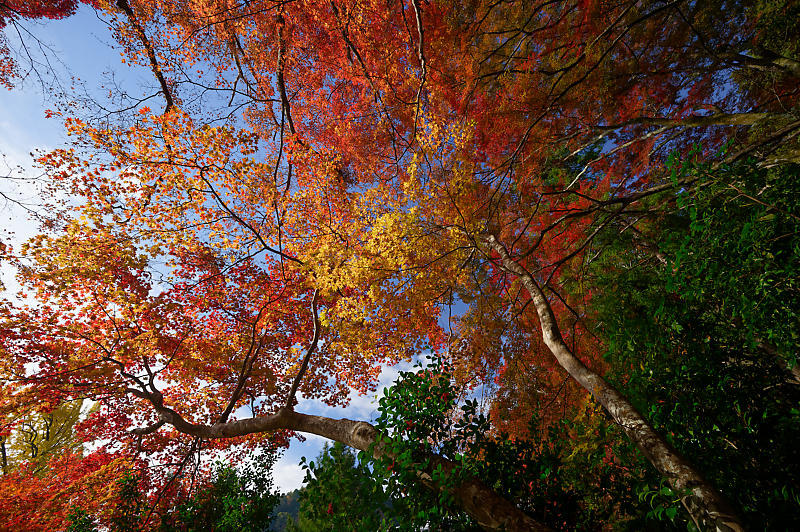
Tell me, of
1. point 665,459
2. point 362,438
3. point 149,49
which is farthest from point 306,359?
point 149,49

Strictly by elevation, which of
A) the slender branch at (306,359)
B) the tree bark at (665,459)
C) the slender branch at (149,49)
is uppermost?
the slender branch at (149,49)

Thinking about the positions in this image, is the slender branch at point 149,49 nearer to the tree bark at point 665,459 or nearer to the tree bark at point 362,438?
the tree bark at point 362,438

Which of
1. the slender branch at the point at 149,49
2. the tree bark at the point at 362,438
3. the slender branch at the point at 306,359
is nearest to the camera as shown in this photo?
the tree bark at the point at 362,438

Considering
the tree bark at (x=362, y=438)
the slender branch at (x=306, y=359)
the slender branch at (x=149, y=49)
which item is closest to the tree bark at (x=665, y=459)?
the tree bark at (x=362, y=438)

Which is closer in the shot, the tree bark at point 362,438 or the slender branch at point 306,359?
the tree bark at point 362,438

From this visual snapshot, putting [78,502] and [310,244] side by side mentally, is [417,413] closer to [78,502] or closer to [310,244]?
[310,244]

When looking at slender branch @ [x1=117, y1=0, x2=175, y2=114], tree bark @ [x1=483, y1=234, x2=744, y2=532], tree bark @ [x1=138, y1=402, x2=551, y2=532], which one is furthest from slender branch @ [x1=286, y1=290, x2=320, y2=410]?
slender branch @ [x1=117, y1=0, x2=175, y2=114]

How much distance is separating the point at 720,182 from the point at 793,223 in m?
0.45

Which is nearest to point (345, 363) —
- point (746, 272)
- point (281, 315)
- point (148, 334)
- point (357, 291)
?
point (281, 315)

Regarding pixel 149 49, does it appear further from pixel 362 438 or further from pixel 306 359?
pixel 362 438

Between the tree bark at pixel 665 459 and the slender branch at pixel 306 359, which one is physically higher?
the slender branch at pixel 306 359

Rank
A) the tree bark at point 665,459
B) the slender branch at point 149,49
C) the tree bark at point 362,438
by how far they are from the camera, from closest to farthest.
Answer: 1. the tree bark at point 665,459
2. the tree bark at point 362,438
3. the slender branch at point 149,49

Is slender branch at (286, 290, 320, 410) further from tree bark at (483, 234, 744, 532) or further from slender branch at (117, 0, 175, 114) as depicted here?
slender branch at (117, 0, 175, 114)

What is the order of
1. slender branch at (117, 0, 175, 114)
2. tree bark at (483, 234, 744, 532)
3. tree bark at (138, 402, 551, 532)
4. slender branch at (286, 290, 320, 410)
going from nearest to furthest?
tree bark at (483, 234, 744, 532) → tree bark at (138, 402, 551, 532) → slender branch at (286, 290, 320, 410) → slender branch at (117, 0, 175, 114)
